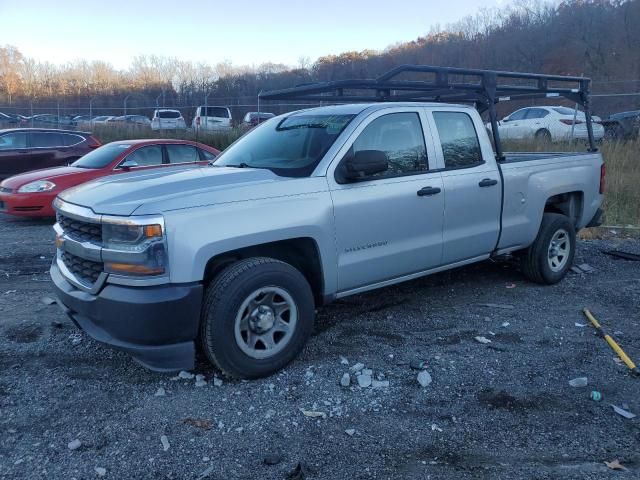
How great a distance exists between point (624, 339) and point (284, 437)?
121 inches

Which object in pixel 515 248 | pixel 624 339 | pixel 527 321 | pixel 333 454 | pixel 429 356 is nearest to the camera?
pixel 333 454

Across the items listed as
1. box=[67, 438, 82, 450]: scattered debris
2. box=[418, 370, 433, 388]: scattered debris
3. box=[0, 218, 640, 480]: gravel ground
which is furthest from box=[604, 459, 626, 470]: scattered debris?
box=[67, 438, 82, 450]: scattered debris

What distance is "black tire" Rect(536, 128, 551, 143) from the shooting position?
15.9 m

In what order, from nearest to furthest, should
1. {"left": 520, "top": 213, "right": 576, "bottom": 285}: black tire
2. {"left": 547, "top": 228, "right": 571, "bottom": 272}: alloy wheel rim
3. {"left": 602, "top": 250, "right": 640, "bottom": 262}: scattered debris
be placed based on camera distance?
{"left": 520, "top": 213, "right": 576, "bottom": 285}: black tire → {"left": 547, "top": 228, "right": 571, "bottom": 272}: alloy wheel rim → {"left": 602, "top": 250, "right": 640, "bottom": 262}: scattered debris

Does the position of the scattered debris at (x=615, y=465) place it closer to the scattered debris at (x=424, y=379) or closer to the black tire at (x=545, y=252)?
the scattered debris at (x=424, y=379)

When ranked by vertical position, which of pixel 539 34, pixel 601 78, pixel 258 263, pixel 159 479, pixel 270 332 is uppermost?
pixel 539 34

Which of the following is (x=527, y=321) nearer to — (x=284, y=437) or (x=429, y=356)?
(x=429, y=356)

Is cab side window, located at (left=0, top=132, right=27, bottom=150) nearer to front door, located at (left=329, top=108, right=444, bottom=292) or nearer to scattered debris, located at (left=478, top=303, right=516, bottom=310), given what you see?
front door, located at (left=329, top=108, right=444, bottom=292)

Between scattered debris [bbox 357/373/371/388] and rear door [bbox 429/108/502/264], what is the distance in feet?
5.04

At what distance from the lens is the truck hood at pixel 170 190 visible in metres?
3.38

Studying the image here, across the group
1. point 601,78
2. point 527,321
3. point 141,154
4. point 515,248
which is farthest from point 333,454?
point 601,78

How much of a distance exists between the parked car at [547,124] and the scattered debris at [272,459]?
50.9 feet

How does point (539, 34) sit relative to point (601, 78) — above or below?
above

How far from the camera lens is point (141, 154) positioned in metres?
9.71
